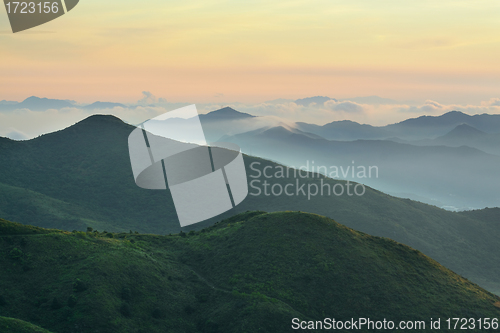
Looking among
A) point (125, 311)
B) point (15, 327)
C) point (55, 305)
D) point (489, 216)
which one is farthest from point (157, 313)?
point (489, 216)

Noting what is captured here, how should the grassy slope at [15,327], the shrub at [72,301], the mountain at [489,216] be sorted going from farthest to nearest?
the mountain at [489,216], the shrub at [72,301], the grassy slope at [15,327]

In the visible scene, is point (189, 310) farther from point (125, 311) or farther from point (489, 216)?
point (489, 216)

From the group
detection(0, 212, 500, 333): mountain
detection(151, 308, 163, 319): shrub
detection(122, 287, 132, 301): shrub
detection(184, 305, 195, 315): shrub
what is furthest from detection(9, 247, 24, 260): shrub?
detection(184, 305, 195, 315): shrub

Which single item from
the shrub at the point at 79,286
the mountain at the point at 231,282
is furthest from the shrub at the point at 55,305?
the shrub at the point at 79,286

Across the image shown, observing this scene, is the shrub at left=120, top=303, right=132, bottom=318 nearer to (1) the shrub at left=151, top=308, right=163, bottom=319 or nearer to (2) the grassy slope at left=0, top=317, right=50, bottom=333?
(1) the shrub at left=151, top=308, right=163, bottom=319

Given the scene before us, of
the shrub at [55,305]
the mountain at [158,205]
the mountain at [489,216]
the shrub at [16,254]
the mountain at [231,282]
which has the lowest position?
the mountain at [489,216]

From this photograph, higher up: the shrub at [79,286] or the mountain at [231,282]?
the shrub at [79,286]

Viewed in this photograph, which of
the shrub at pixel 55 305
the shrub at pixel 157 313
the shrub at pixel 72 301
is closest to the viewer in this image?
the shrub at pixel 55 305

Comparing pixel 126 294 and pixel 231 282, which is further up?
pixel 126 294

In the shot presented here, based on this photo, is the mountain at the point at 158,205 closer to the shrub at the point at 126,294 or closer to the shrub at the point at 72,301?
the shrub at the point at 126,294
